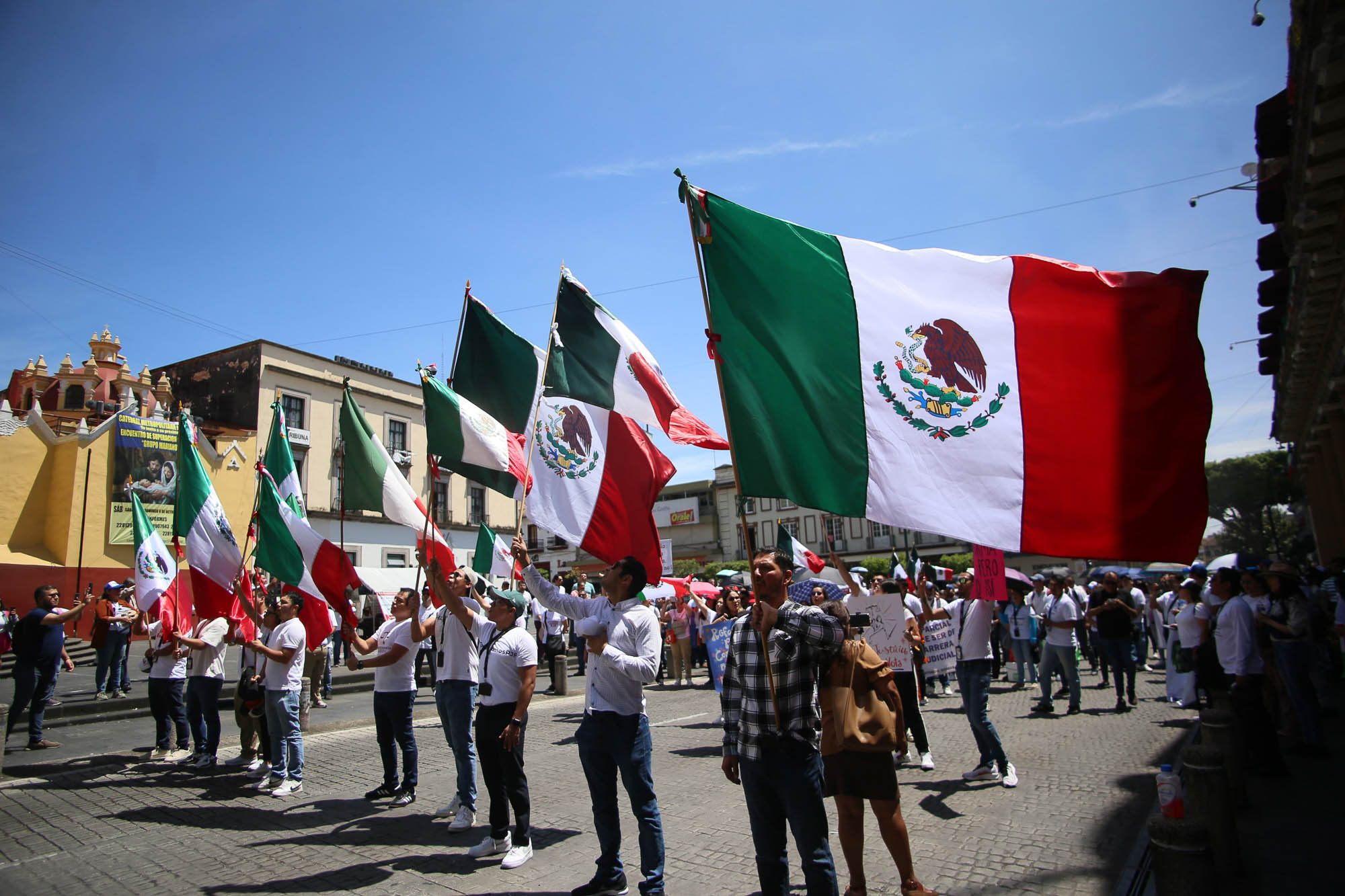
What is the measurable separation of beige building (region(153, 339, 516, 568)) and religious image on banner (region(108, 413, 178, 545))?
15.5 ft

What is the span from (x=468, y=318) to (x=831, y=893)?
6.00 m

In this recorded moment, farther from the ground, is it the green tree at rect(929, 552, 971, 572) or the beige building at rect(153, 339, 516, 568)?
the beige building at rect(153, 339, 516, 568)

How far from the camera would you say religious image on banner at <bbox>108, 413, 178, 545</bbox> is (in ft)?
89.7

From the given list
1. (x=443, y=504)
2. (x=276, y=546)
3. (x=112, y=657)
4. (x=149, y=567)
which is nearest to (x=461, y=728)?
(x=276, y=546)

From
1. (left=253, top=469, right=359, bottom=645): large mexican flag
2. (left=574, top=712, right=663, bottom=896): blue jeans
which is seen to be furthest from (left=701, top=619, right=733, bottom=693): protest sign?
(left=574, top=712, right=663, bottom=896): blue jeans

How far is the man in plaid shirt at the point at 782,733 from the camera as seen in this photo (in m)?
3.67

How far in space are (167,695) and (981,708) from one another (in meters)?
9.05

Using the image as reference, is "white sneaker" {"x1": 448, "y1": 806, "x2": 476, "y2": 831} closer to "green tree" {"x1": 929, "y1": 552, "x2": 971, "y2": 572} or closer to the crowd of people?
the crowd of people

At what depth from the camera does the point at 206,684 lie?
346 inches

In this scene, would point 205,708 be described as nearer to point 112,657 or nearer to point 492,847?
point 492,847

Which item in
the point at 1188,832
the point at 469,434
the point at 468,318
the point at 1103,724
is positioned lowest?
the point at 1103,724

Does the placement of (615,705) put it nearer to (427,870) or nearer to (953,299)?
(427,870)

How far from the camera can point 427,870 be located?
5.32 metres

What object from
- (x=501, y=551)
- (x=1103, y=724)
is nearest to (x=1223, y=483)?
(x=1103, y=724)
